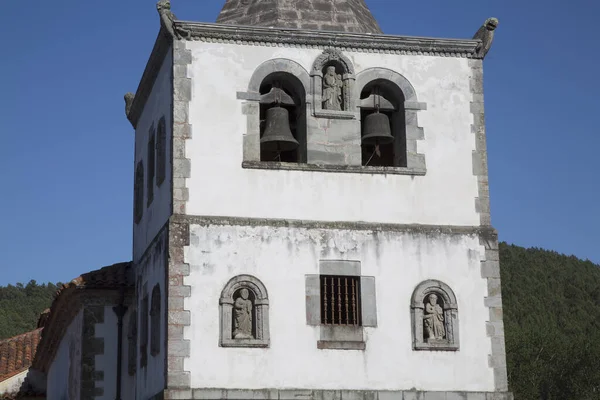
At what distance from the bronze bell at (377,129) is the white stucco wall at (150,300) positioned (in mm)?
3988

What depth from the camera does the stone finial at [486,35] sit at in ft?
66.4

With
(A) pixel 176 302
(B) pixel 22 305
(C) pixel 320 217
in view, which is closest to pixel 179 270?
(A) pixel 176 302

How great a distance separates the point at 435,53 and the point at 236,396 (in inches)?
280

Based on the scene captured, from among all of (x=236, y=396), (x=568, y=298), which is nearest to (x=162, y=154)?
(x=236, y=396)

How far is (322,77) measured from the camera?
1964 cm

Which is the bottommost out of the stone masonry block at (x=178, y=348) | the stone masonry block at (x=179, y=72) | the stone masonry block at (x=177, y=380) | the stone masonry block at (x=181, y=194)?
the stone masonry block at (x=177, y=380)

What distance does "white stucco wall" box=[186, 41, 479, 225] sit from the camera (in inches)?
739

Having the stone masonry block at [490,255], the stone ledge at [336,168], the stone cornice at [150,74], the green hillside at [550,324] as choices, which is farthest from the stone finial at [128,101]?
the green hillside at [550,324]

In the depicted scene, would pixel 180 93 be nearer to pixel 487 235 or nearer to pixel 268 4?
pixel 268 4

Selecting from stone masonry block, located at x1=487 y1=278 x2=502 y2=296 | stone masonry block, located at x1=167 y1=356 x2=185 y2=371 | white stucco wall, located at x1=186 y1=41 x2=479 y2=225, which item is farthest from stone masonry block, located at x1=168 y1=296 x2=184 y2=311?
stone masonry block, located at x1=487 y1=278 x2=502 y2=296

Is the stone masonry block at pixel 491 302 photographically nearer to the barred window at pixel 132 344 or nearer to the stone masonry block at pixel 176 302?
the stone masonry block at pixel 176 302

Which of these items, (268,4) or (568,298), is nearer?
(268,4)

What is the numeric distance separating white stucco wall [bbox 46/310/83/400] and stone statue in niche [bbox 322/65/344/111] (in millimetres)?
7109

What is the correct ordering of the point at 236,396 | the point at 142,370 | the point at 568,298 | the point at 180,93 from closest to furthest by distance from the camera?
1. the point at 236,396
2. the point at 180,93
3. the point at 142,370
4. the point at 568,298
